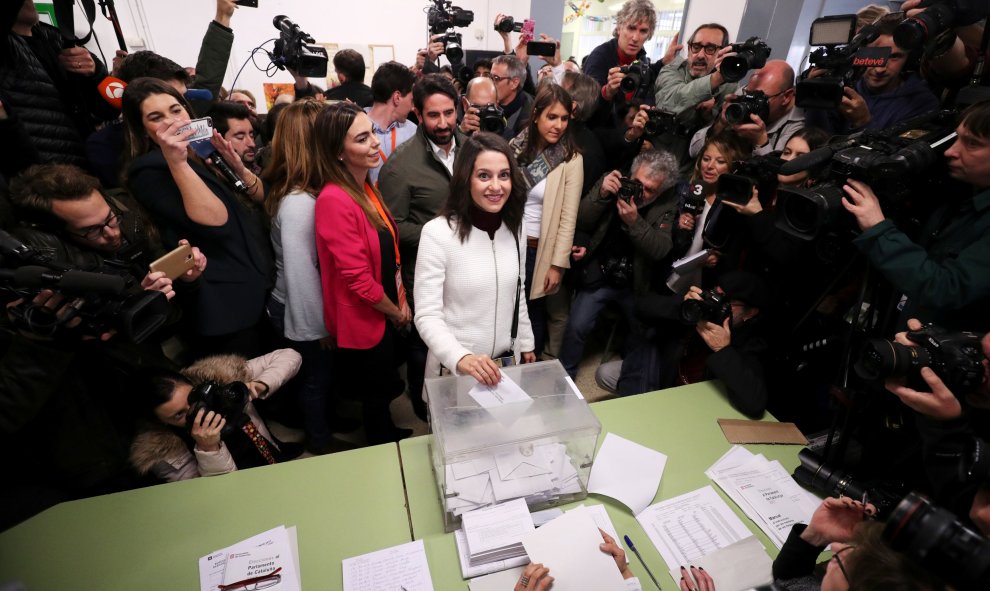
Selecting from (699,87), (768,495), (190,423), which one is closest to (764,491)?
(768,495)

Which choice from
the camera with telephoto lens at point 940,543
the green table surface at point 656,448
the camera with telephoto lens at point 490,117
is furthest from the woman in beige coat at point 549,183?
the camera with telephoto lens at point 940,543

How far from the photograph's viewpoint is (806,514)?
1.37 meters

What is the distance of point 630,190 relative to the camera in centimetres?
234

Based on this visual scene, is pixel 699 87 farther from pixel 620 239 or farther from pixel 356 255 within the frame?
pixel 356 255

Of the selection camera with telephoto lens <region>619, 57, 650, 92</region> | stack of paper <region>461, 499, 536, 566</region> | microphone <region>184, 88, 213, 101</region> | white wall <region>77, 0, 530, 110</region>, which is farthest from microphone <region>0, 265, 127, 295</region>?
white wall <region>77, 0, 530, 110</region>

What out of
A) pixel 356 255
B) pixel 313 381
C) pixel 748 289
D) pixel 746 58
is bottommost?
pixel 313 381

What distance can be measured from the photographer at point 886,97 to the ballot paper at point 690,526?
1.80 meters

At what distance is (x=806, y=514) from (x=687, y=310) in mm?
805

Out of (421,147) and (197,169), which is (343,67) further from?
(197,169)

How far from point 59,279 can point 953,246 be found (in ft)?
8.32

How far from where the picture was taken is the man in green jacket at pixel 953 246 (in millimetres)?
1320

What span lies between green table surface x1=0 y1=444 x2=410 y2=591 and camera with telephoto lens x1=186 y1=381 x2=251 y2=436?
7.5 inches

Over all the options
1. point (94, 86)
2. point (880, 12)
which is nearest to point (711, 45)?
point (880, 12)

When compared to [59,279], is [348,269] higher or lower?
lower
